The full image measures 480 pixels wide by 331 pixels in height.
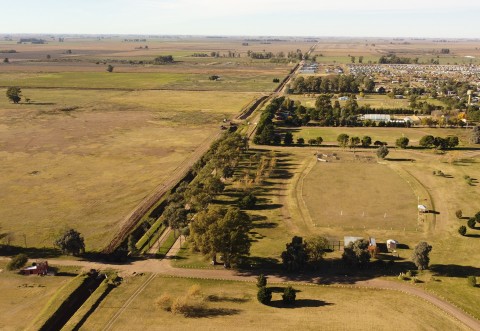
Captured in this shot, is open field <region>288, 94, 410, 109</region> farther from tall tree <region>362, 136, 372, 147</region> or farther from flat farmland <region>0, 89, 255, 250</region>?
tall tree <region>362, 136, 372, 147</region>

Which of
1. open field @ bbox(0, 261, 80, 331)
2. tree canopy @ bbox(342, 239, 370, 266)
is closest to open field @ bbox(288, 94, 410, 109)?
tree canopy @ bbox(342, 239, 370, 266)

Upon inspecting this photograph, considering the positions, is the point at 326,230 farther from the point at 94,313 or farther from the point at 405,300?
the point at 94,313

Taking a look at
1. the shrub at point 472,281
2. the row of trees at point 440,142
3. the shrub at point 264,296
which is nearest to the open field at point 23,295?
the shrub at point 264,296

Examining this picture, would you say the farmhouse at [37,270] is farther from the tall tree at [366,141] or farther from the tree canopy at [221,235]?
the tall tree at [366,141]

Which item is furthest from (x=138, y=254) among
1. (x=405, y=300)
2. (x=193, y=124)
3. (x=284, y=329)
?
(x=193, y=124)

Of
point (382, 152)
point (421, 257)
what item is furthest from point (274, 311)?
point (382, 152)
